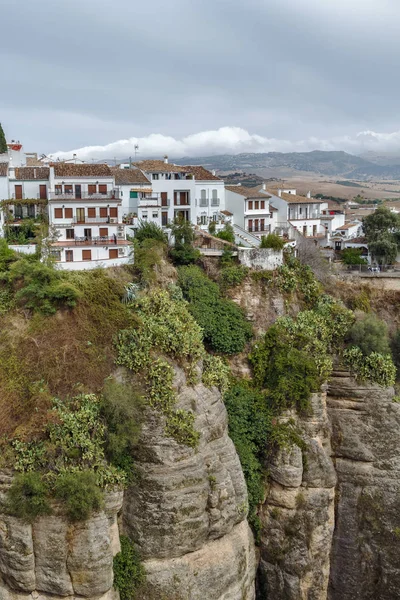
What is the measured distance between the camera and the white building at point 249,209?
124ft

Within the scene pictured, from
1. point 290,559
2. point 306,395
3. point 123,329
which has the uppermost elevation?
point 123,329

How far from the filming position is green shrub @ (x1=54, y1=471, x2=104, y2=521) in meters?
19.1

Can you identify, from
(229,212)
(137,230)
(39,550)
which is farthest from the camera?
(229,212)

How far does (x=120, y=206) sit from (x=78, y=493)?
1658cm

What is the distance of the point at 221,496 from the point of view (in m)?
22.6

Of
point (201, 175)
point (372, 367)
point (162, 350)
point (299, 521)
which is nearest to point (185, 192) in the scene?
point (201, 175)

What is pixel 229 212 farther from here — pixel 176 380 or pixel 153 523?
pixel 153 523

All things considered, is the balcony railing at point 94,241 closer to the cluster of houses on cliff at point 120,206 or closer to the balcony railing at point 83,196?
the cluster of houses on cliff at point 120,206

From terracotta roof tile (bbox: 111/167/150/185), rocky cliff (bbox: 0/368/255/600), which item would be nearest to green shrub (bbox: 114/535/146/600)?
rocky cliff (bbox: 0/368/255/600)

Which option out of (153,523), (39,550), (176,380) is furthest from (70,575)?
(176,380)

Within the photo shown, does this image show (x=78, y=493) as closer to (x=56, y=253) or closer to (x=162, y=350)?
(x=162, y=350)

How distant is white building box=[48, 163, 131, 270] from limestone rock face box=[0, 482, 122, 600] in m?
11.9

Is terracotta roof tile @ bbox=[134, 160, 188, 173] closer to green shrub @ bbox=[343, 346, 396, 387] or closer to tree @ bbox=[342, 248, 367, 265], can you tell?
tree @ bbox=[342, 248, 367, 265]

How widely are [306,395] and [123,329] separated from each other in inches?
350
